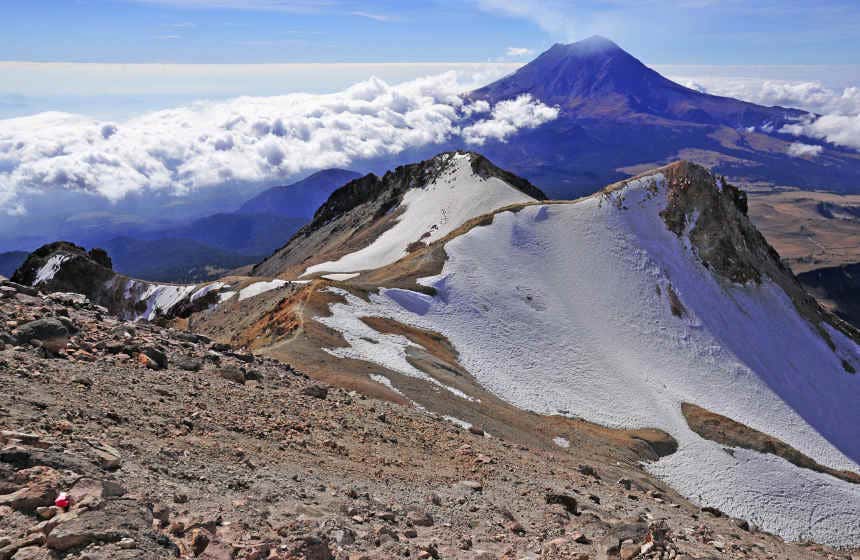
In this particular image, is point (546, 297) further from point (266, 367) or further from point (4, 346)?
point (4, 346)

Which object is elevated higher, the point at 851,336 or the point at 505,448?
the point at 505,448

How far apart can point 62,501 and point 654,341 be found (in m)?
69.6

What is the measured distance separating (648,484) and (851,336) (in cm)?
8097

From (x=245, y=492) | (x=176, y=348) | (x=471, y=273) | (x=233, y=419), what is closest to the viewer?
(x=245, y=492)

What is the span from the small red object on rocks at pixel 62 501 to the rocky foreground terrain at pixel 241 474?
0.14 feet

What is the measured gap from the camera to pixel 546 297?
7375 centimetres

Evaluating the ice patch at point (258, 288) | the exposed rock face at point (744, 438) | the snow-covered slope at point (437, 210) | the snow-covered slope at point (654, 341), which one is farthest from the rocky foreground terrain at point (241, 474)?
the snow-covered slope at point (437, 210)

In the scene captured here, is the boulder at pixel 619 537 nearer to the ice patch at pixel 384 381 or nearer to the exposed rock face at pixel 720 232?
the ice patch at pixel 384 381

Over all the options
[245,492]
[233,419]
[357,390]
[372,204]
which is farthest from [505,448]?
[372,204]

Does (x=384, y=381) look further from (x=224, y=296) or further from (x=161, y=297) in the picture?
(x=161, y=297)

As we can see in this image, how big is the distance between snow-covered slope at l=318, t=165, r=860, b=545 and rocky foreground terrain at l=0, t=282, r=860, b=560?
60.3 ft

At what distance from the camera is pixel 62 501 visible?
11.7 m

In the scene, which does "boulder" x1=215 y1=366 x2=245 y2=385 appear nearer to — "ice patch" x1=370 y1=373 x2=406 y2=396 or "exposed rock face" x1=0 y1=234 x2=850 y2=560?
"exposed rock face" x1=0 y1=234 x2=850 y2=560

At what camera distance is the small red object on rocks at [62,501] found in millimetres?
11625
